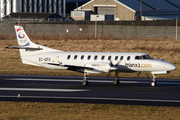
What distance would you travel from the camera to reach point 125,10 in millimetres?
98250

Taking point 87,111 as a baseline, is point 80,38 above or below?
above

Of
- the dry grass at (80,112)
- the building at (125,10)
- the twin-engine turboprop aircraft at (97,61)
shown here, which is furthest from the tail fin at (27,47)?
the building at (125,10)

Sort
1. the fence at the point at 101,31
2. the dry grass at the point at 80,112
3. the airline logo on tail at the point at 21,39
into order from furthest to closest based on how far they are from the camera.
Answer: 1. the fence at the point at 101,31
2. the airline logo on tail at the point at 21,39
3. the dry grass at the point at 80,112

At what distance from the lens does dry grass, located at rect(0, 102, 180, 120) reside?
14.6 meters

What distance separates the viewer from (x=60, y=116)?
14766mm

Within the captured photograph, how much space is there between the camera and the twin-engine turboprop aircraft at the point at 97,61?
25478 mm

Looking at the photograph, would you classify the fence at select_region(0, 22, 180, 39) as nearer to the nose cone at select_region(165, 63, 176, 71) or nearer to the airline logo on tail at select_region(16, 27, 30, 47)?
the airline logo on tail at select_region(16, 27, 30, 47)

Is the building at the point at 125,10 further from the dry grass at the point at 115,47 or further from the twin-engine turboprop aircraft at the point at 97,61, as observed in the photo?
the twin-engine turboprop aircraft at the point at 97,61

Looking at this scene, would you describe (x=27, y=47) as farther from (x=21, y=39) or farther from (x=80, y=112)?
(x=80, y=112)

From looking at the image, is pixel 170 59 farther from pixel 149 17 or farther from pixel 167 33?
pixel 149 17

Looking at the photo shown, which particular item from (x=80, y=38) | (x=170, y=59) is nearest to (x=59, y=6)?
(x=80, y=38)

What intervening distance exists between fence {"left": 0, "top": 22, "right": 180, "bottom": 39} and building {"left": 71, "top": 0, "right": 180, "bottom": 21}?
30066mm

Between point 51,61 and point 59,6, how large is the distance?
3346 inches

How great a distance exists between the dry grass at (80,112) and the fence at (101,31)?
43902mm
